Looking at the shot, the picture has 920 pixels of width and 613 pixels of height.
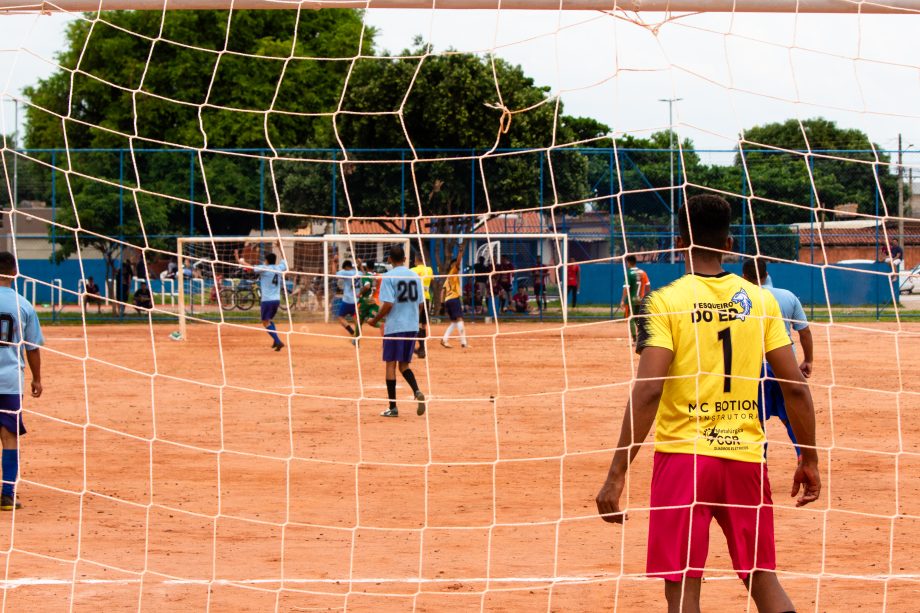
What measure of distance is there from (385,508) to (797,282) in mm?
23262

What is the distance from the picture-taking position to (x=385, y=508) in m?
7.55

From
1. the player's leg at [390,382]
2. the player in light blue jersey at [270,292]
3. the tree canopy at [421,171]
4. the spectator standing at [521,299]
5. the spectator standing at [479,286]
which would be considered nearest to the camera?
the player's leg at [390,382]

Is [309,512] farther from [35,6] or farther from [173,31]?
[173,31]

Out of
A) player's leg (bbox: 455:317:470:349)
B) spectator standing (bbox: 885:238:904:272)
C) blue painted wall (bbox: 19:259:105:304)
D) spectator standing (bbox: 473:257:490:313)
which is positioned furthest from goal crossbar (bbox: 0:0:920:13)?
blue painted wall (bbox: 19:259:105:304)

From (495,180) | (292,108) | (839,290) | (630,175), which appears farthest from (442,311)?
(292,108)

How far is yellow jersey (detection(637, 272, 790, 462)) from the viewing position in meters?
4.02

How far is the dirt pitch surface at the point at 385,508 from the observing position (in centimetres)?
563

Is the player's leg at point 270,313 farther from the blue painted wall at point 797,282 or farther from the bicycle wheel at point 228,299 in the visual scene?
the blue painted wall at point 797,282

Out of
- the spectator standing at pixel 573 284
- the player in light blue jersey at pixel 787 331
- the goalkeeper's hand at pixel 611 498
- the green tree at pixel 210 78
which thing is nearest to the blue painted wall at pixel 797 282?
the spectator standing at pixel 573 284

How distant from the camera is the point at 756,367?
13.5 feet

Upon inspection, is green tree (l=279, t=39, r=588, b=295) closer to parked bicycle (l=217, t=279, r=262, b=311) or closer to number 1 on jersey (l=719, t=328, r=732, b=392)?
parked bicycle (l=217, t=279, r=262, b=311)

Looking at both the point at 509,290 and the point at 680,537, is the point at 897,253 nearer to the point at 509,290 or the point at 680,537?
the point at 509,290

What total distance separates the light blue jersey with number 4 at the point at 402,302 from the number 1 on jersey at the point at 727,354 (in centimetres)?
730

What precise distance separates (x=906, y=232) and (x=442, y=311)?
10.6 metres
